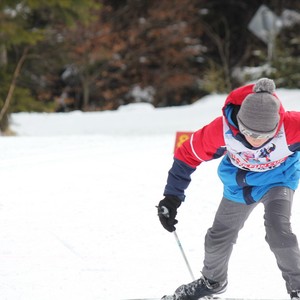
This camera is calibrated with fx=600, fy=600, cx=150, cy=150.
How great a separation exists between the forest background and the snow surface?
8.66 meters

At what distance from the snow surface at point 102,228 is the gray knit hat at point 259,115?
1503 mm

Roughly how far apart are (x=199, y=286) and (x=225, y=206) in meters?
0.55

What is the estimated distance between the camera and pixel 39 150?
24.9 ft

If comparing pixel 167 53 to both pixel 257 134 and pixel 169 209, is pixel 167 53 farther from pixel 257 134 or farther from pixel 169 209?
pixel 257 134

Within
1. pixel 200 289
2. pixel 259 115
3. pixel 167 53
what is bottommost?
pixel 167 53

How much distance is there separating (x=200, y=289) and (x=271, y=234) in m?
0.67

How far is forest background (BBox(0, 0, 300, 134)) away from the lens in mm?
17406

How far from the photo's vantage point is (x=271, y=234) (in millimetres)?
3301

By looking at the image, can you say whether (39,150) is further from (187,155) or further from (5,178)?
(187,155)

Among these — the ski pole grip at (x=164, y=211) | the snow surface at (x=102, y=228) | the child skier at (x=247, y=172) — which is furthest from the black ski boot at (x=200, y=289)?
the ski pole grip at (x=164, y=211)

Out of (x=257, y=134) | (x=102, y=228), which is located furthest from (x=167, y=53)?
(x=257, y=134)

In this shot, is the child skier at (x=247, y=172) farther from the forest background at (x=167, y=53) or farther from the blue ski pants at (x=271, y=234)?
the forest background at (x=167, y=53)

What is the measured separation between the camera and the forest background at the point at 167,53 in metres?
17.4

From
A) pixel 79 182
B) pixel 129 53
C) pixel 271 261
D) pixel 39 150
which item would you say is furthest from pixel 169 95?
pixel 271 261
